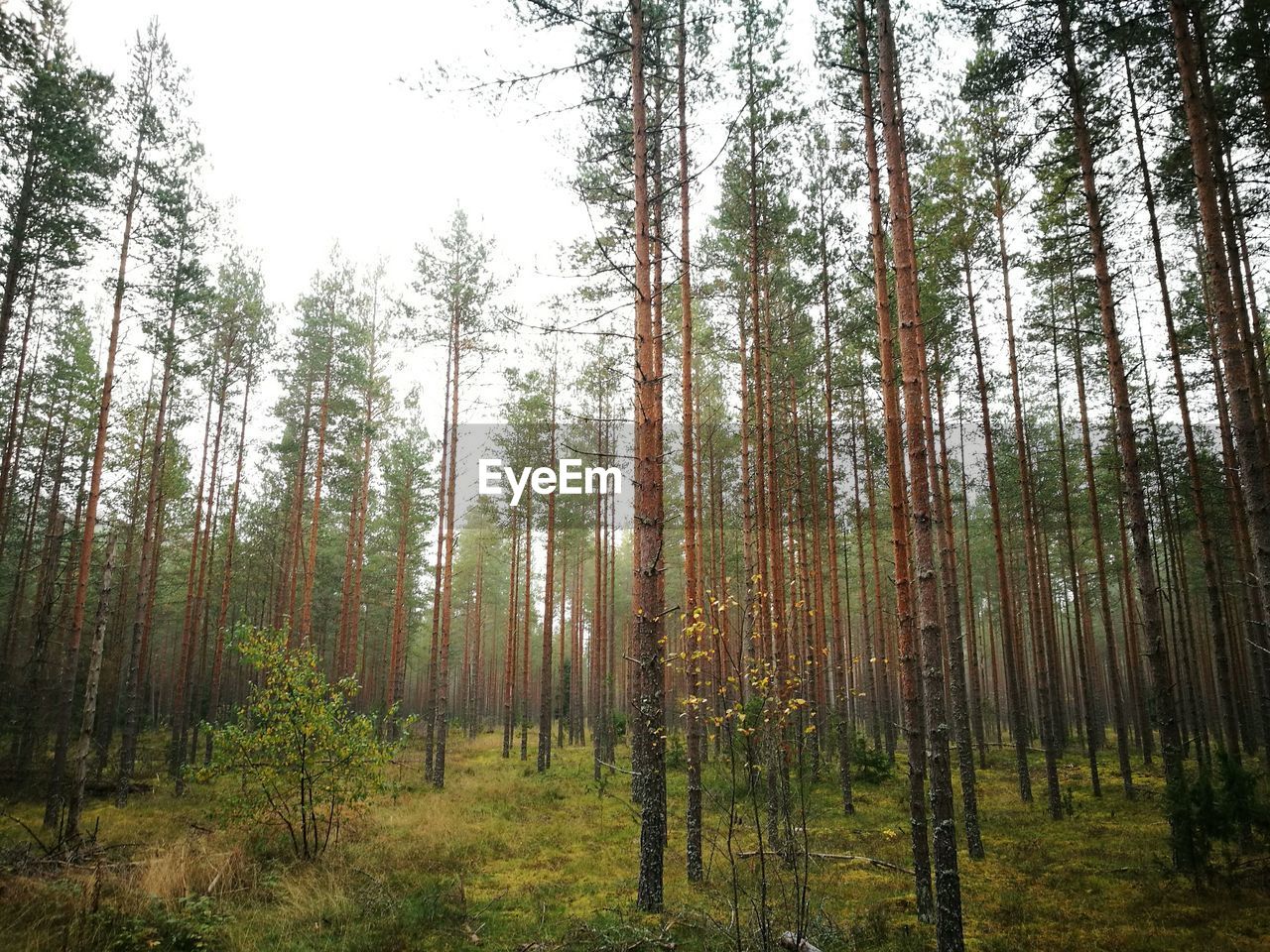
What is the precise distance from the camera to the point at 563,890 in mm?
8797

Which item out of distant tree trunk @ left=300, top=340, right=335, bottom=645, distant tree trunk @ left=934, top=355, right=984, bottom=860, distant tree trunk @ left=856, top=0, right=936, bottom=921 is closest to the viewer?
distant tree trunk @ left=856, top=0, right=936, bottom=921

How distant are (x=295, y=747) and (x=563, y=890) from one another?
4.85m

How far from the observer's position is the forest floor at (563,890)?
20.9ft

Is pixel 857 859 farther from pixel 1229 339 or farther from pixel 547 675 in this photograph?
pixel 547 675

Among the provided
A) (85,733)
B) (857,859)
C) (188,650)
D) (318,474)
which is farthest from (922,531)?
(188,650)

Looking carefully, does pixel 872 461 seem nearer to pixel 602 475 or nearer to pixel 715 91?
pixel 602 475

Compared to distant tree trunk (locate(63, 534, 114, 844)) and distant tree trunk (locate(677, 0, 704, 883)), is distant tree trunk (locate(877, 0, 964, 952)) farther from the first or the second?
distant tree trunk (locate(63, 534, 114, 844))

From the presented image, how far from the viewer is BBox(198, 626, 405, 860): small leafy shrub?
9.77 m

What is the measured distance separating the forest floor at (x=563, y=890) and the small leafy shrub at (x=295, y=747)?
0.73 meters

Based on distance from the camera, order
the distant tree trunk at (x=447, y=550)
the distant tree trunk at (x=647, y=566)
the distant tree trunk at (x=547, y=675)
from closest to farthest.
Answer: the distant tree trunk at (x=647, y=566) → the distant tree trunk at (x=447, y=550) → the distant tree trunk at (x=547, y=675)

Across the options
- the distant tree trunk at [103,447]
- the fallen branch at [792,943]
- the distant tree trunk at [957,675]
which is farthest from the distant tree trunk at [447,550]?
→ the fallen branch at [792,943]

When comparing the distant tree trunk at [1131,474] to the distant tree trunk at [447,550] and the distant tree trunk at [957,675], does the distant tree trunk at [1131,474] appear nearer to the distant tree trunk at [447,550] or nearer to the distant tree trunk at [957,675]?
the distant tree trunk at [957,675]

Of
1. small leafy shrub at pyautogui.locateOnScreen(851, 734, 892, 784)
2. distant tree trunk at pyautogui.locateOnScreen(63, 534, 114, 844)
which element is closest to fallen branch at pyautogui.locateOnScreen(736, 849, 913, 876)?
small leafy shrub at pyautogui.locateOnScreen(851, 734, 892, 784)

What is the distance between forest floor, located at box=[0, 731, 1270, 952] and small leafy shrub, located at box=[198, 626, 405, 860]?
2.38 feet
